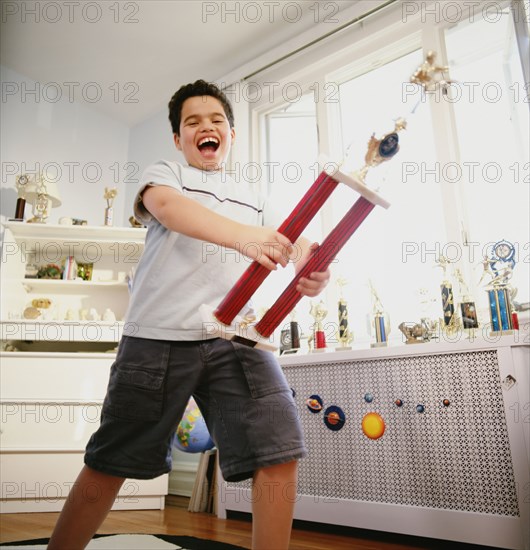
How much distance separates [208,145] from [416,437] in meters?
1.17

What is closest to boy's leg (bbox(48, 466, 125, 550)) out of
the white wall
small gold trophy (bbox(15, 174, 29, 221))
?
small gold trophy (bbox(15, 174, 29, 221))

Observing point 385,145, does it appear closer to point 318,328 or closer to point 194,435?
point 318,328

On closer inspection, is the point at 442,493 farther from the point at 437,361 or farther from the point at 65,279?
the point at 65,279

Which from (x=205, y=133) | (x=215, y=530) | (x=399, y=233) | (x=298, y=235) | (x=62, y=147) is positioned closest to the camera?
(x=298, y=235)

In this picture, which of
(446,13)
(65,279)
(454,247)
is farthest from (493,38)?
(65,279)

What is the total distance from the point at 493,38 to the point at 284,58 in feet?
4.02

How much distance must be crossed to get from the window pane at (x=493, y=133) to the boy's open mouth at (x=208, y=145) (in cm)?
146

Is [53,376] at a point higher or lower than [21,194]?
lower

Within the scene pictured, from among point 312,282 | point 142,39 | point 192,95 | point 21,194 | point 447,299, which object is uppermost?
point 142,39

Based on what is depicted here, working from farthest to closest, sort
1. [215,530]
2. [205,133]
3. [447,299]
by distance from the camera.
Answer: [447,299] < [215,530] < [205,133]

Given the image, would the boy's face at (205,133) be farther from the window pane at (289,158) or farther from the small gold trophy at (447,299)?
the window pane at (289,158)

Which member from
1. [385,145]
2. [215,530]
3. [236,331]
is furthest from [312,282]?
[215,530]

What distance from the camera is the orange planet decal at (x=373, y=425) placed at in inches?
69.7

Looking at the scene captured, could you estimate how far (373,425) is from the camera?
1.79 meters
